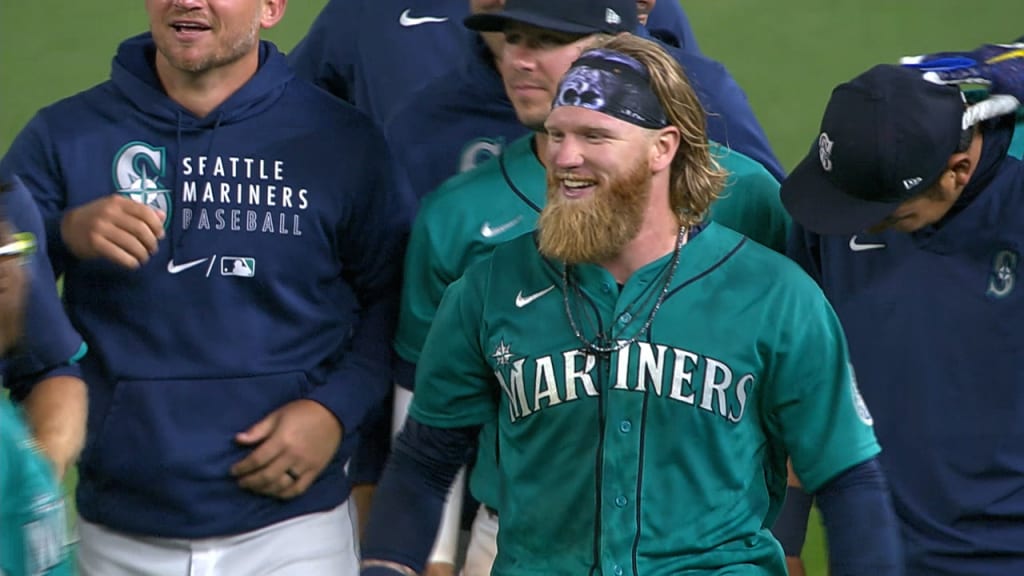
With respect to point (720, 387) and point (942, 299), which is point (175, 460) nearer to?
point (720, 387)

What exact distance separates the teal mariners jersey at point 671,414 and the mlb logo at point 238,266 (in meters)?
0.75

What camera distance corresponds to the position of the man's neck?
4066 mm

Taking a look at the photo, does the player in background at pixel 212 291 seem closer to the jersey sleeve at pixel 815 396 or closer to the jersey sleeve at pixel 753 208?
the jersey sleeve at pixel 753 208

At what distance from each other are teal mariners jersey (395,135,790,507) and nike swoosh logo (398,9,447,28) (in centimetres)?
95

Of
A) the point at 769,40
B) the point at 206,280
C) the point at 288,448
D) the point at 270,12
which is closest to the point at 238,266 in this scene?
the point at 206,280

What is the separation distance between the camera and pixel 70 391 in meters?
3.62

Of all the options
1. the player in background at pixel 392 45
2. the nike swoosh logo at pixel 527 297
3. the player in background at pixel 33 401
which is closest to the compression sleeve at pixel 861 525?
the nike swoosh logo at pixel 527 297

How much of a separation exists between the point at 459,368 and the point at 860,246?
839 mm

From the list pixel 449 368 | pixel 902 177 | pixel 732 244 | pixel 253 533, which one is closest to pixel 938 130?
pixel 902 177

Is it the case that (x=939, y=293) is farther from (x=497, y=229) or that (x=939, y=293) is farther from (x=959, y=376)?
(x=497, y=229)

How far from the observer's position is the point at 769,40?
25.9 ft

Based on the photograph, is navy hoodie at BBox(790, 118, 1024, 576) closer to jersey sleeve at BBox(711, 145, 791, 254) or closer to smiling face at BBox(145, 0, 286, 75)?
jersey sleeve at BBox(711, 145, 791, 254)

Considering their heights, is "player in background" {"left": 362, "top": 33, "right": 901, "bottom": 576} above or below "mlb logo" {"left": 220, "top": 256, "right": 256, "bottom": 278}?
above

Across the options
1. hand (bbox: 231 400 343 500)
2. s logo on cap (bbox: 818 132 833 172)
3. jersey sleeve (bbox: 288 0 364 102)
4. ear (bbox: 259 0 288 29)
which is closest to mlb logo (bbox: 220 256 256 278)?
hand (bbox: 231 400 343 500)
